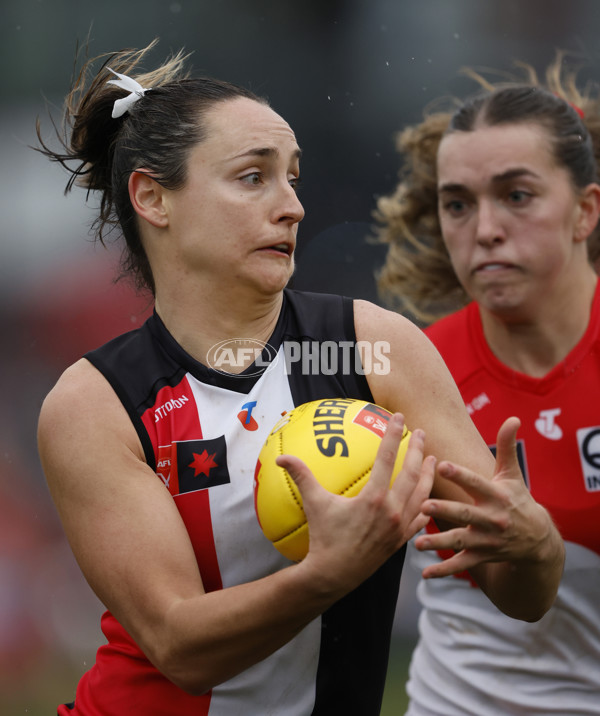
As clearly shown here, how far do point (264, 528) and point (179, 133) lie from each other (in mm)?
1135

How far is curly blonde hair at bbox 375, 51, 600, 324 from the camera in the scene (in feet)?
12.2

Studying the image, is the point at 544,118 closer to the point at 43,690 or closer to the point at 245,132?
the point at 245,132

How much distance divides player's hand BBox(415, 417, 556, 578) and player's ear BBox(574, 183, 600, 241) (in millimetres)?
2006

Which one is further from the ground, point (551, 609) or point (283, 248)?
point (283, 248)

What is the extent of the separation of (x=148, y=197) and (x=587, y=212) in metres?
2.08

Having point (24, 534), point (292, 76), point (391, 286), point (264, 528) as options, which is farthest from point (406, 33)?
point (264, 528)

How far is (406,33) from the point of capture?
7.87 meters

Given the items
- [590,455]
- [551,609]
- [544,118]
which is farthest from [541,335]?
[551,609]

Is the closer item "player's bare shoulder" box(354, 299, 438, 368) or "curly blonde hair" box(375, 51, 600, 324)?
"player's bare shoulder" box(354, 299, 438, 368)

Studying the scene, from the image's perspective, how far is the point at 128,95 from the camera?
8.96 feet

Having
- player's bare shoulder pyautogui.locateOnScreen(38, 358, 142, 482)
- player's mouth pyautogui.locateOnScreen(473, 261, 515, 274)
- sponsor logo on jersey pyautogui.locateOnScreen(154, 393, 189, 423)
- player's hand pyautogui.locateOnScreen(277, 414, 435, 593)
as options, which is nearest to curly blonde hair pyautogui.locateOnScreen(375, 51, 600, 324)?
player's mouth pyautogui.locateOnScreen(473, 261, 515, 274)

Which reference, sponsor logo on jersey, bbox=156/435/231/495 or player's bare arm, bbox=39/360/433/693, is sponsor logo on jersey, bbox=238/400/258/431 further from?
player's bare arm, bbox=39/360/433/693

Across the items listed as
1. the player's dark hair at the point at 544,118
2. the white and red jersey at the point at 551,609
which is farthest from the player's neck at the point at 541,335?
the player's dark hair at the point at 544,118

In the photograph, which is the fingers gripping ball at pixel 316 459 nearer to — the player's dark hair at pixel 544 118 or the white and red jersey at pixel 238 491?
the white and red jersey at pixel 238 491
